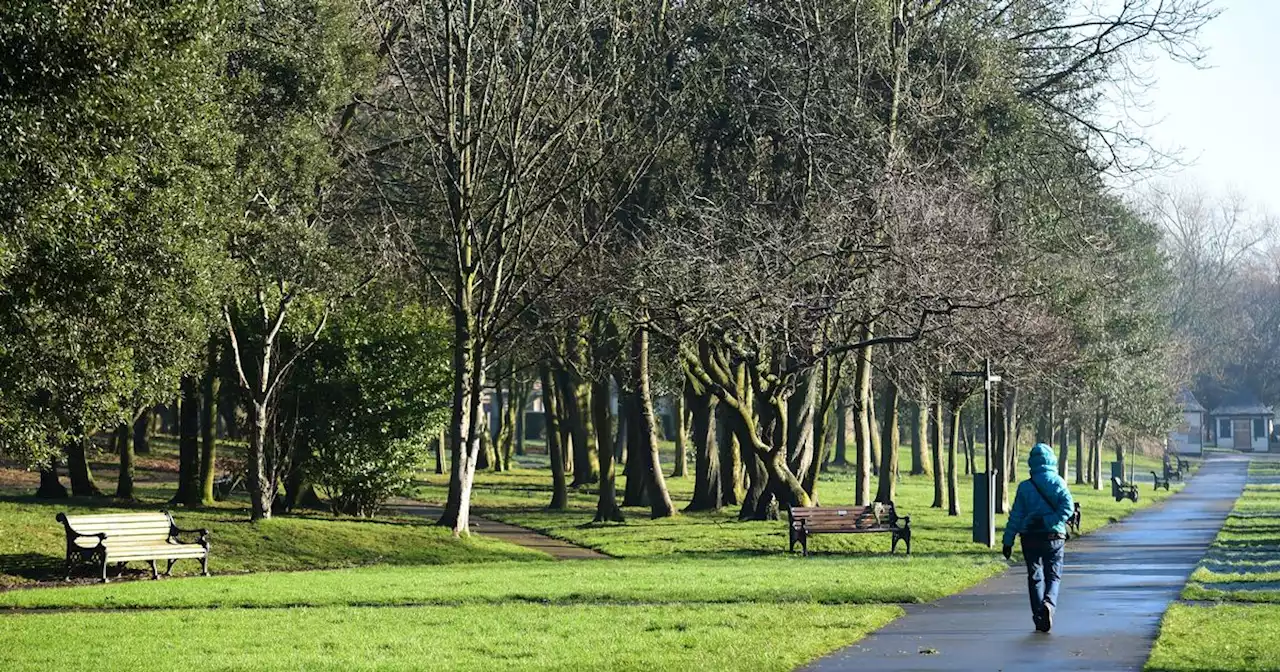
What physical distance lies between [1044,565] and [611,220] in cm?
2399

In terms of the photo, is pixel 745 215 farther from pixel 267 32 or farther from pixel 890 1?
pixel 267 32

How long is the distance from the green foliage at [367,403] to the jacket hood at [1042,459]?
2083 cm

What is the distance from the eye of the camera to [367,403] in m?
34.4

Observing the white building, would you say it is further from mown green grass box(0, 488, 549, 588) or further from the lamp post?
mown green grass box(0, 488, 549, 588)

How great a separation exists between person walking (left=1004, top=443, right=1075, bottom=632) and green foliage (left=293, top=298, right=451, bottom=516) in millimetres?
20882

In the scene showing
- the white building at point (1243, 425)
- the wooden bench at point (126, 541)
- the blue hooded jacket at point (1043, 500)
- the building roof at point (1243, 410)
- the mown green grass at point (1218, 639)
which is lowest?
the mown green grass at point (1218, 639)

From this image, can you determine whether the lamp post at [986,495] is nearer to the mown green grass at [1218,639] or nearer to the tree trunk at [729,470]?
the mown green grass at [1218,639]

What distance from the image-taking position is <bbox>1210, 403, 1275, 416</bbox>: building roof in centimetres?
14088

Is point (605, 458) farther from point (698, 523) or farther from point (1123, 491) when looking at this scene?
point (1123, 491)

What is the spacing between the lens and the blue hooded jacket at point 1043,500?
15148 mm

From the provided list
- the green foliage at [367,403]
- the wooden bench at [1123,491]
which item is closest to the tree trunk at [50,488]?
the green foliage at [367,403]

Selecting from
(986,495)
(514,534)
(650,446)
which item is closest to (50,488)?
(514,534)

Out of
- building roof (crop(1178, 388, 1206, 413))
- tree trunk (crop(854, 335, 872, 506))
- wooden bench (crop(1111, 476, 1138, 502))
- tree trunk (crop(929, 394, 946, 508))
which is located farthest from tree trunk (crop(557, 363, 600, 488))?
building roof (crop(1178, 388, 1206, 413))

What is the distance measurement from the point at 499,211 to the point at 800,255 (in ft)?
19.4
